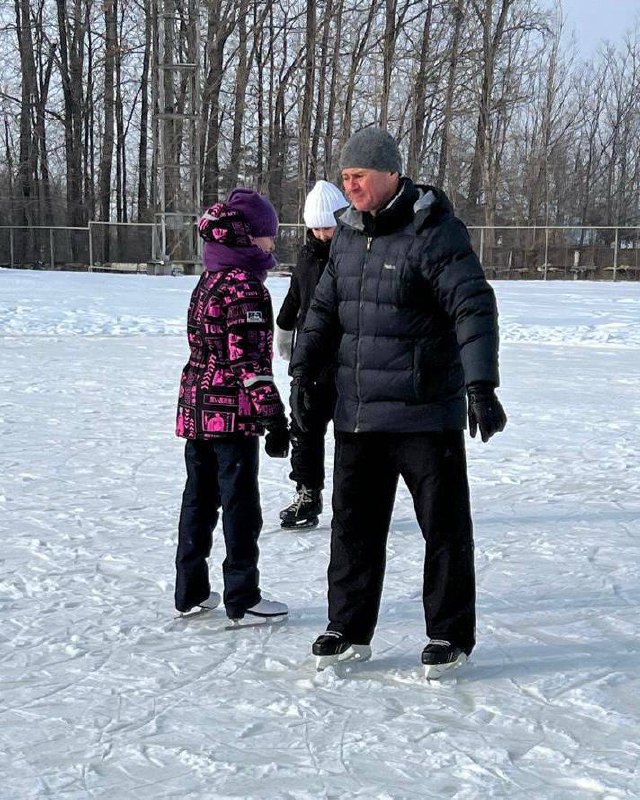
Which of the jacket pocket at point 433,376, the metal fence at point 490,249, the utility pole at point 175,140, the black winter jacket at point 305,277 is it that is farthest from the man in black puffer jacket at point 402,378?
the metal fence at point 490,249

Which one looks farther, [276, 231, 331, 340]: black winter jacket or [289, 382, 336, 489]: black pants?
[289, 382, 336, 489]: black pants

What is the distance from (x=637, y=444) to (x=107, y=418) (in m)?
3.76

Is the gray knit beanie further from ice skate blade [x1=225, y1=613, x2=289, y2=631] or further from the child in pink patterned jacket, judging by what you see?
ice skate blade [x1=225, y1=613, x2=289, y2=631]

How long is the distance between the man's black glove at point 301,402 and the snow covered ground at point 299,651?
78cm

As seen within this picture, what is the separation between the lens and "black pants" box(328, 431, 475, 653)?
11.1 ft

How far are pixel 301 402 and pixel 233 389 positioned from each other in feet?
0.87

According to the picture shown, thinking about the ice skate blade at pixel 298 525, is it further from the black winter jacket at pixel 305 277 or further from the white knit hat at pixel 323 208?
the white knit hat at pixel 323 208

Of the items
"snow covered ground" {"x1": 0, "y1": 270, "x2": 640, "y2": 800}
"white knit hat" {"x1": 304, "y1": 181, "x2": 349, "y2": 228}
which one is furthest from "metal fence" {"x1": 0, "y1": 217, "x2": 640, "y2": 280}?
"white knit hat" {"x1": 304, "y1": 181, "x2": 349, "y2": 228}

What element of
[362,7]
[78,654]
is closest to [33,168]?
[362,7]

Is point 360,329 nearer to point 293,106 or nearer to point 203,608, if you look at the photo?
point 203,608

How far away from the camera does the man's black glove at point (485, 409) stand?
3.16 m

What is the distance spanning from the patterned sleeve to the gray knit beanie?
1.86 feet

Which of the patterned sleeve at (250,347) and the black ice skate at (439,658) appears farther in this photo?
the patterned sleeve at (250,347)

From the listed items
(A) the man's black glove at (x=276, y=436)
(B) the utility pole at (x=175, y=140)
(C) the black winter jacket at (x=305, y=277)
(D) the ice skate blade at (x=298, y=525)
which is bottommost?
(D) the ice skate blade at (x=298, y=525)
